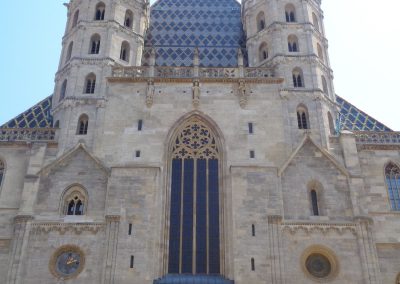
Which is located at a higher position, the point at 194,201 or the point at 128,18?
the point at 128,18

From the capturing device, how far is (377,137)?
78.6ft

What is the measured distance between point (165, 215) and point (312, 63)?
36.9ft

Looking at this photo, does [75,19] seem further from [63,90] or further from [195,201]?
[195,201]

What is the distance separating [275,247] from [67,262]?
8.66 m

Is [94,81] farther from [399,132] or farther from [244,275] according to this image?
[399,132]

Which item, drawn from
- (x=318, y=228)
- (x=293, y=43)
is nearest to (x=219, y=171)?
(x=318, y=228)

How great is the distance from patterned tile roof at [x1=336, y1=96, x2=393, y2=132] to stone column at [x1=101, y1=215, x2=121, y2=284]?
12.6m

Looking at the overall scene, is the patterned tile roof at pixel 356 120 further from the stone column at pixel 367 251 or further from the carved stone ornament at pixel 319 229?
the carved stone ornament at pixel 319 229

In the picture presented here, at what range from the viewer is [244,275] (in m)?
19.5

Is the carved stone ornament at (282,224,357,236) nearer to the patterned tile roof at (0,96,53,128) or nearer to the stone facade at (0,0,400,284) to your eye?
the stone facade at (0,0,400,284)

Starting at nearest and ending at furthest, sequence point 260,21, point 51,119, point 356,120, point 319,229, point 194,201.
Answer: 1. point 319,229
2. point 194,201
3. point 51,119
4. point 356,120
5. point 260,21

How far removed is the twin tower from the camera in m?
24.5

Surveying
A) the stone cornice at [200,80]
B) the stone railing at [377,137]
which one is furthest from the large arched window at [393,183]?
the stone cornice at [200,80]

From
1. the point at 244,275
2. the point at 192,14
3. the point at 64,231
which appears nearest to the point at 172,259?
the point at 244,275
